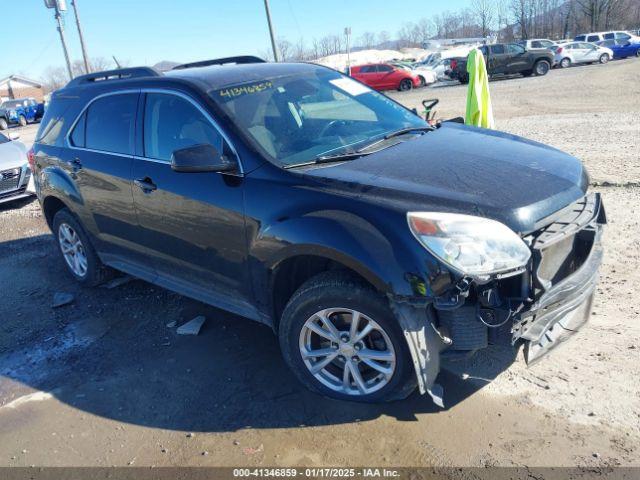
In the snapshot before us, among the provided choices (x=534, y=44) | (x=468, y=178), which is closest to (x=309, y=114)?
(x=468, y=178)

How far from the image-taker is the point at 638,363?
3.23 metres

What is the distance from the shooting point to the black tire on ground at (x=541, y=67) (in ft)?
91.3

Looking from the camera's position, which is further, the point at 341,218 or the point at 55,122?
the point at 55,122

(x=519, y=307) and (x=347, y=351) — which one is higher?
(x=519, y=307)

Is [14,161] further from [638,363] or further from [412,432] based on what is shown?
[638,363]

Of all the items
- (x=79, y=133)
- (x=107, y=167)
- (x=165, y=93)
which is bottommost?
(x=107, y=167)

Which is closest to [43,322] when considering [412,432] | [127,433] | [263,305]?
[127,433]

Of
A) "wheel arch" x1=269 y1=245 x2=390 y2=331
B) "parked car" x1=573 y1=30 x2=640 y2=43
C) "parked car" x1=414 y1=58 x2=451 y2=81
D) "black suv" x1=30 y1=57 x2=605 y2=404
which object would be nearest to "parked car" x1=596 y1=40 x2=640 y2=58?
"parked car" x1=573 y1=30 x2=640 y2=43

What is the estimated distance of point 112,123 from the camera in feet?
14.3

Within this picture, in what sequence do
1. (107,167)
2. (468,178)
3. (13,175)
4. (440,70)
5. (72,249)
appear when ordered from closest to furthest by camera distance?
(468,178) < (107,167) < (72,249) < (13,175) < (440,70)

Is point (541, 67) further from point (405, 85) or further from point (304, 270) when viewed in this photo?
point (304, 270)

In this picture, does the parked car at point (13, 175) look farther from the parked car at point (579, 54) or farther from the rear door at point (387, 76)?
the parked car at point (579, 54)

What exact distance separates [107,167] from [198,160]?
1.46m

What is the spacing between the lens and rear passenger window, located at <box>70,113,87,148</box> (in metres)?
4.71
